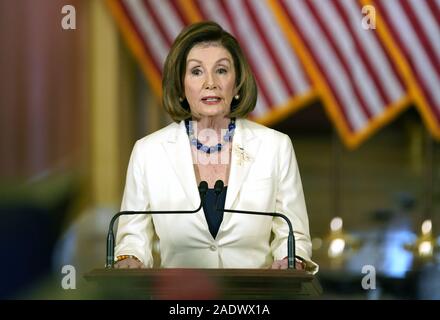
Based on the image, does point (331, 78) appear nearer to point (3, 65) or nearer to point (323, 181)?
point (323, 181)

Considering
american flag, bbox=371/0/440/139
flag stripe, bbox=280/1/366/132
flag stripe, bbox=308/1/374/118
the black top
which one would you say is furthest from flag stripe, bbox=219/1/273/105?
the black top

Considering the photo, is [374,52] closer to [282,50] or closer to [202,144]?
[282,50]

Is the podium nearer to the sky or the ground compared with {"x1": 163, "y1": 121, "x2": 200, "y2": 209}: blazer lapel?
nearer to the ground

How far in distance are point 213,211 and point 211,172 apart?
14 cm

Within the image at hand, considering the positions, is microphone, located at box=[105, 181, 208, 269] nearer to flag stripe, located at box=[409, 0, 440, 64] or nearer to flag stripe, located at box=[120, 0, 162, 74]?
flag stripe, located at box=[120, 0, 162, 74]

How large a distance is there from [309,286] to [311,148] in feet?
6.13

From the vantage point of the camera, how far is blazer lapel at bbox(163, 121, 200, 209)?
273 centimetres

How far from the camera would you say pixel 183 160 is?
109 inches

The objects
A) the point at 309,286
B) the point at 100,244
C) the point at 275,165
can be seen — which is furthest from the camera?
the point at 100,244

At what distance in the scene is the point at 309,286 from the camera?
2301 millimetres

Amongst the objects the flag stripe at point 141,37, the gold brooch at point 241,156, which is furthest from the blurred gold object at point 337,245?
the gold brooch at point 241,156

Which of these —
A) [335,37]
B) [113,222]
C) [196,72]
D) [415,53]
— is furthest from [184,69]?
[415,53]

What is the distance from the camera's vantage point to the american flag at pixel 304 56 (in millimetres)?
4160

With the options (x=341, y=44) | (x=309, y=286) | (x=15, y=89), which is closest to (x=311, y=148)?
(x=341, y=44)
